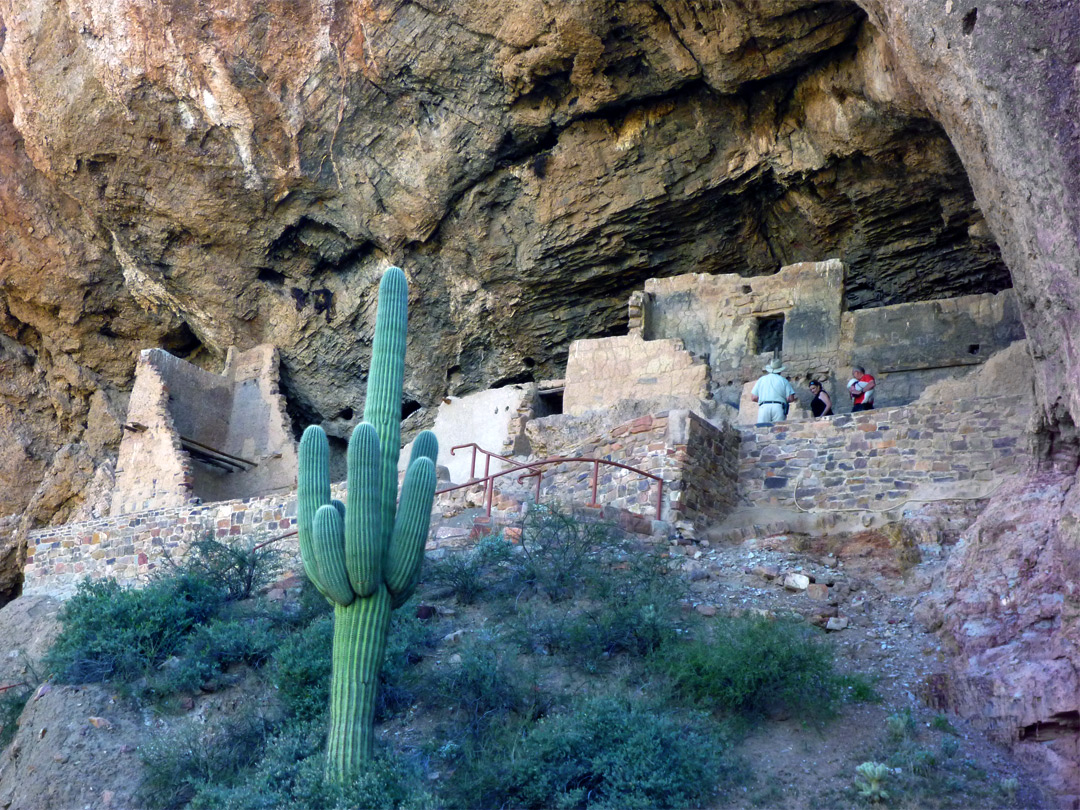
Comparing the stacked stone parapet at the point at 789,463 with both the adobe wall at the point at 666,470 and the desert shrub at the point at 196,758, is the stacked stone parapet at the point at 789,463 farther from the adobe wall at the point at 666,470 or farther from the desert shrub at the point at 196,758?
the desert shrub at the point at 196,758

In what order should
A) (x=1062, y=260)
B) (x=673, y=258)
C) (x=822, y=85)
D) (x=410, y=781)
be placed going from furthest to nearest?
1. (x=673, y=258)
2. (x=822, y=85)
3. (x=1062, y=260)
4. (x=410, y=781)

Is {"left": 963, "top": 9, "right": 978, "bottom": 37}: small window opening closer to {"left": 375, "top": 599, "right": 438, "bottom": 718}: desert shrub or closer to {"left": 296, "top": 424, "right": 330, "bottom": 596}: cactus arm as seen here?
{"left": 296, "top": 424, "right": 330, "bottom": 596}: cactus arm

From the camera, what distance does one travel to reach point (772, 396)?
44.9 ft

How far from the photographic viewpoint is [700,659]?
8312 mm

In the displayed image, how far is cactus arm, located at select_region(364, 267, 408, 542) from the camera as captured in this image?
796 cm

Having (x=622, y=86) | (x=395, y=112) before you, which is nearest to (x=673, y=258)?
(x=622, y=86)

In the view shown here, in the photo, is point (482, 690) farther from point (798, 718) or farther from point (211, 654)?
point (211, 654)

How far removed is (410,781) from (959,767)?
340cm

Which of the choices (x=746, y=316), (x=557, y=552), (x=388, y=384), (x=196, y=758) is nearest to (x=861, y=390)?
(x=746, y=316)

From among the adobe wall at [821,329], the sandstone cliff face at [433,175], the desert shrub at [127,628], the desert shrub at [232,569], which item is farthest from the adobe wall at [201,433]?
the adobe wall at [821,329]

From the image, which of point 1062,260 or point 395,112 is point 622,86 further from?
point 1062,260

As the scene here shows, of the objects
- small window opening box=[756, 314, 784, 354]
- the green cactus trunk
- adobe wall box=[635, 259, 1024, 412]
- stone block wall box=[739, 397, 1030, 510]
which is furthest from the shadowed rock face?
the green cactus trunk

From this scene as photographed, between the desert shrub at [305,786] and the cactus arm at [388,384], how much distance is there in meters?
1.57

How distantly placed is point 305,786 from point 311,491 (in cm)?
190
